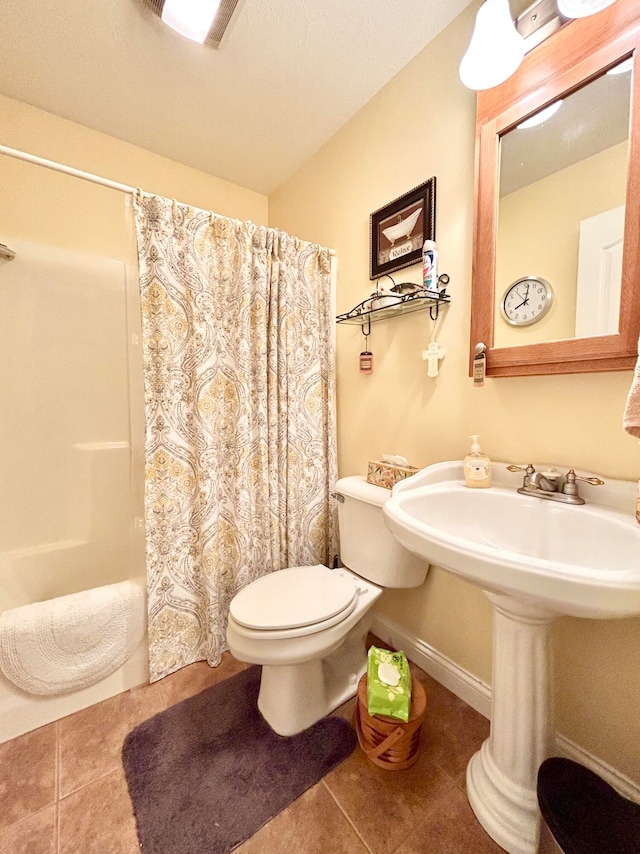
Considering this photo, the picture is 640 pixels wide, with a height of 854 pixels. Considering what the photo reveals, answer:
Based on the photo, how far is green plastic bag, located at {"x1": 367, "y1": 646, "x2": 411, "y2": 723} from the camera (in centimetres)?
96

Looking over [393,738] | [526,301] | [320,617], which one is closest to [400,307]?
[526,301]

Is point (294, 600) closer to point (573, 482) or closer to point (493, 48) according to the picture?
point (573, 482)

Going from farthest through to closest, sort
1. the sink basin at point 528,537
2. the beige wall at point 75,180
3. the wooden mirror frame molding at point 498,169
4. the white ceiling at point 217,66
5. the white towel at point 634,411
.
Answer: the beige wall at point 75,180
the white ceiling at point 217,66
the wooden mirror frame molding at point 498,169
the white towel at point 634,411
the sink basin at point 528,537

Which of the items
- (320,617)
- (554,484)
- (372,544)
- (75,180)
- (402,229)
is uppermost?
(75,180)

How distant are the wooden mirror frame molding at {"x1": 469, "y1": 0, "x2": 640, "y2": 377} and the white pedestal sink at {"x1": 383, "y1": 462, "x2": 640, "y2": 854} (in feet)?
1.07

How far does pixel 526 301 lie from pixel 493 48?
684mm

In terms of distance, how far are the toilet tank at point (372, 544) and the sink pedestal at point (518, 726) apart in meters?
0.41

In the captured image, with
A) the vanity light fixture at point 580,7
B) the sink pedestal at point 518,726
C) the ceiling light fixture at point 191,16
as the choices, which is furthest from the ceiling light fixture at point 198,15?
the sink pedestal at point 518,726

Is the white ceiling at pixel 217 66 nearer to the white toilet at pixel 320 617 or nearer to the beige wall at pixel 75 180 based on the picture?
the beige wall at pixel 75 180

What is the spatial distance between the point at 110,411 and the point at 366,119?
5.86ft

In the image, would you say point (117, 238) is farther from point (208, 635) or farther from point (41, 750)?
point (41, 750)

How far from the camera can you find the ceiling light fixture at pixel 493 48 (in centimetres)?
90

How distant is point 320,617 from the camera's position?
3.31ft

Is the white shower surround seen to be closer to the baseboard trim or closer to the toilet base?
the toilet base
